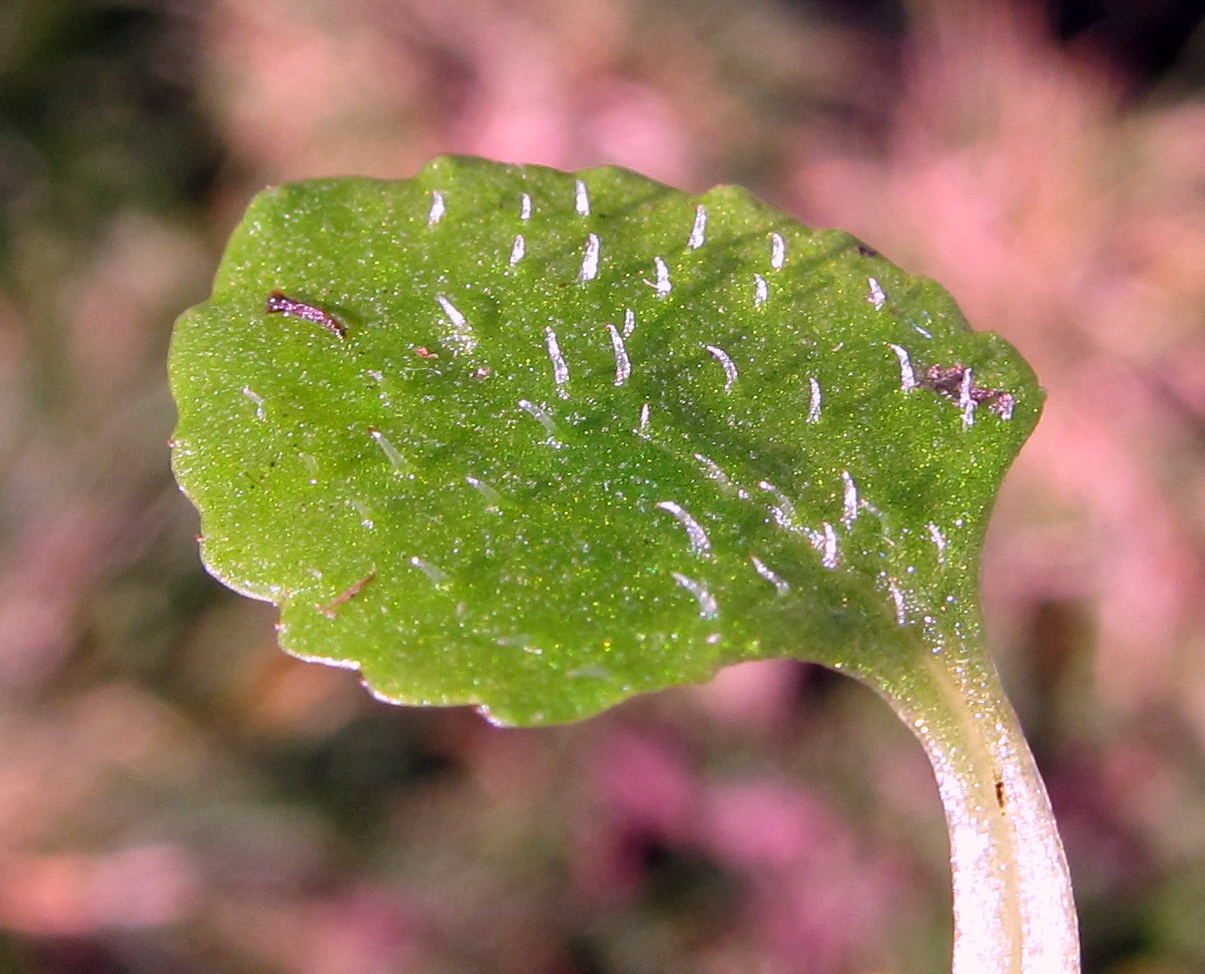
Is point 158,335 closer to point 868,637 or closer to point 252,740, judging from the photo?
point 252,740

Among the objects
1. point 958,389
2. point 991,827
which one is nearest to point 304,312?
point 958,389

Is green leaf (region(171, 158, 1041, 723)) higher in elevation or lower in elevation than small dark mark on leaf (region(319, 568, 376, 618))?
higher

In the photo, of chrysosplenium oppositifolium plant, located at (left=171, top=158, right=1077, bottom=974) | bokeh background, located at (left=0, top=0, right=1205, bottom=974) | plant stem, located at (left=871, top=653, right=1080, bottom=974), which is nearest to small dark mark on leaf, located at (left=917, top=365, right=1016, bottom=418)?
chrysosplenium oppositifolium plant, located at (left=171, top=158, right=1077, bottom=974)

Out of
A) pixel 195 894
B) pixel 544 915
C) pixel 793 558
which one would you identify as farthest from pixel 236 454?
pixel 195 894

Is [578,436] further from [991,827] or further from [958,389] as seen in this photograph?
[991,827]

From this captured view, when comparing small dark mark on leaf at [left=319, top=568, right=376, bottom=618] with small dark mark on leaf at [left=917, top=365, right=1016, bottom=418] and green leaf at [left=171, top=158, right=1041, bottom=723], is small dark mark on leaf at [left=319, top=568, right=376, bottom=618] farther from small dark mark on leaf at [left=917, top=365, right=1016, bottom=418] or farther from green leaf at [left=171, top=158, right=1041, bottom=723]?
small dark mark on leaf at [left=917, top=365, right=1016, bottom=418]

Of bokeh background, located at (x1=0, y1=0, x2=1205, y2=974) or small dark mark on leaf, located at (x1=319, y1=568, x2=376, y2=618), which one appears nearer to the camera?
small dark mark on leaf, located at (x1=319, y1=568, x2=376, y2=618)

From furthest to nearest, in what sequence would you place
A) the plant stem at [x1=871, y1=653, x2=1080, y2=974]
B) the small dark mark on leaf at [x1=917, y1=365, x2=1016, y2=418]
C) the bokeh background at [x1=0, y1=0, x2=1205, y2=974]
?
the bokeh background at [x1=0, y1=0, x2=1205, y2=974] < the small dark mark on leaf at [x1=917, y1=365, x2=1016, y2=418] < the plant stem at [x1=871, y1=653, x2=1080, y2=974]
